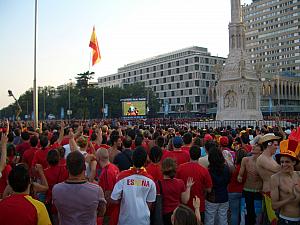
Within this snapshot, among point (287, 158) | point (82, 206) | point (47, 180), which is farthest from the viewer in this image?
point (47, 180)

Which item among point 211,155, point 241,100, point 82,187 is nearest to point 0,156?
point 82,187

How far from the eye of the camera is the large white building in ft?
343

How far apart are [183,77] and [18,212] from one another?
106m

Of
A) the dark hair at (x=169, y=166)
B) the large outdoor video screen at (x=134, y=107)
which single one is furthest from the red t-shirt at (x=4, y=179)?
the large outdoor video screen at (x=134, y=107)

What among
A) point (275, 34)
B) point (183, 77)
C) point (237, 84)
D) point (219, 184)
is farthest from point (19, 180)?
point (275, 34)

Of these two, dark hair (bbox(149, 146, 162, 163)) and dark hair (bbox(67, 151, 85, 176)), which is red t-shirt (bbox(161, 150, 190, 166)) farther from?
dark hair (bbox(67, 151, 85, 176))

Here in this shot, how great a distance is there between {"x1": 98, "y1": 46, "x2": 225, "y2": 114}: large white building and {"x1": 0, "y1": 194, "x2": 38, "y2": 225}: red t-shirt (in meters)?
93.2

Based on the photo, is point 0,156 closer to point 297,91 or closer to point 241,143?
point 241,143

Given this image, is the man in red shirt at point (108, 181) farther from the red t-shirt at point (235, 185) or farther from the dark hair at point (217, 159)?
the red t-shirt at point (235, 185)

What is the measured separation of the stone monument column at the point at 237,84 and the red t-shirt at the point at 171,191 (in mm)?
37674

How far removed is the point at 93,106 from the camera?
8894 centimetres

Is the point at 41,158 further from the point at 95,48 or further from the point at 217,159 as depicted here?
the point at 95,48

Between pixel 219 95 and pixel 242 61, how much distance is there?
5.13 metres

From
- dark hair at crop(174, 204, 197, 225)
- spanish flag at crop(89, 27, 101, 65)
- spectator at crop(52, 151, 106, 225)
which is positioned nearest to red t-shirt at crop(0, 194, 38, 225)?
spectator at crop(52, 151, 106, 225)
